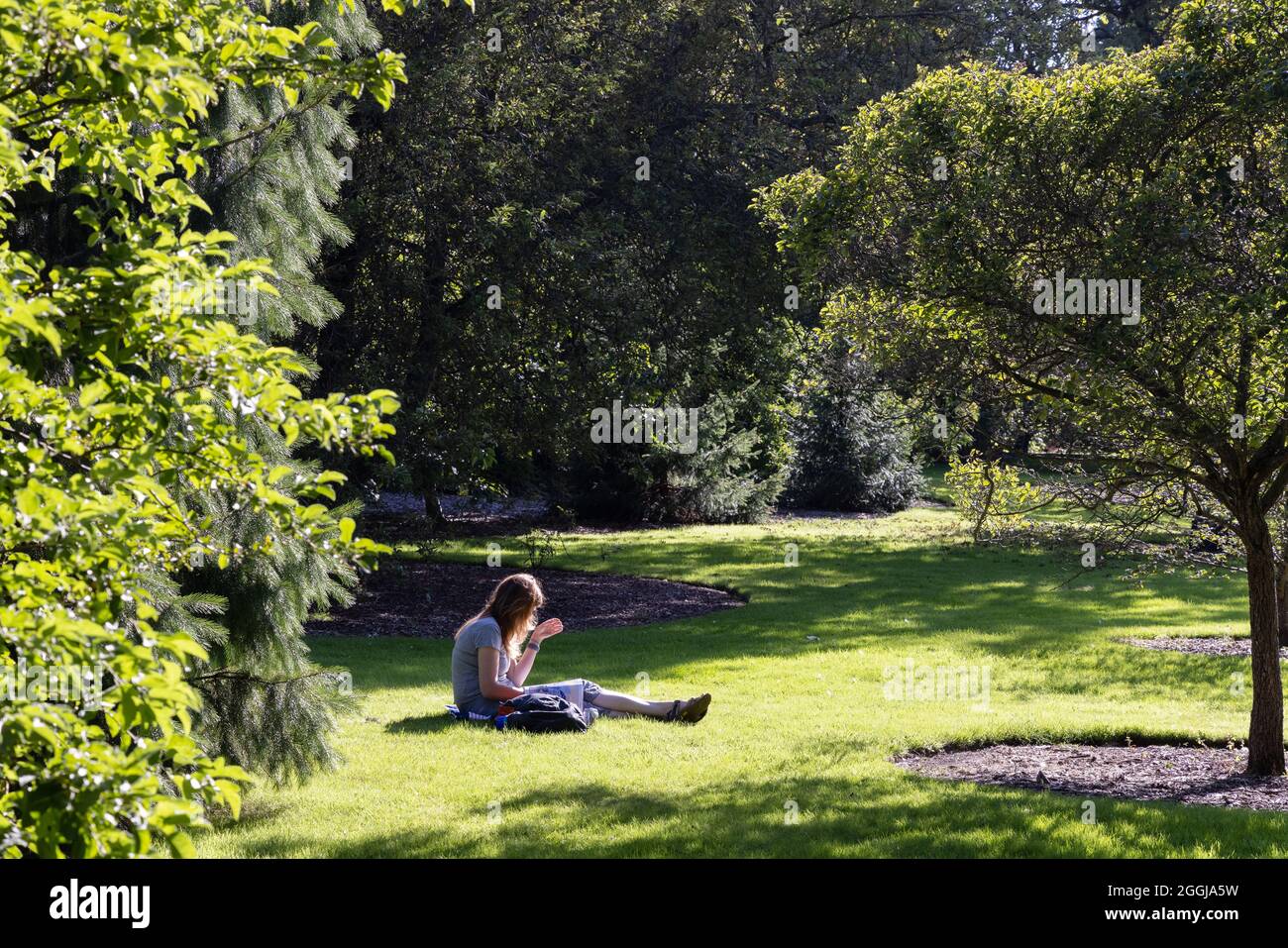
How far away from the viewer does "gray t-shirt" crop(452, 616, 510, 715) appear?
9.07 metres

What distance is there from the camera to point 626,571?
19141 mm

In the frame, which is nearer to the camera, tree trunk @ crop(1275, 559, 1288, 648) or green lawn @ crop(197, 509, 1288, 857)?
green lawn @ crop(197, 509, 1288, 857)

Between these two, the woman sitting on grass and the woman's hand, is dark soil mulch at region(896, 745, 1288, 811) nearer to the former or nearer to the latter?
the woman sitting on grass

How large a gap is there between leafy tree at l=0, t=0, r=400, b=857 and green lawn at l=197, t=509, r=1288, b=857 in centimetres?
329

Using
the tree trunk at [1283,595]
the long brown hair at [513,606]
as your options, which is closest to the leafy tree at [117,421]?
the long brown hair at [513,606]

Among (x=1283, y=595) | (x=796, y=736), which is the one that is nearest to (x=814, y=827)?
(x=796, y=736)

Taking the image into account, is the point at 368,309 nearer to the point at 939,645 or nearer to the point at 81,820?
the point at 939,645

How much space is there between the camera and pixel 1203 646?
1397 cm

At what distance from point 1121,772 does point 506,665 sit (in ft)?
14.1

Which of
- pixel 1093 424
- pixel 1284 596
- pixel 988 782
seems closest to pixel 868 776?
pixel 988 782

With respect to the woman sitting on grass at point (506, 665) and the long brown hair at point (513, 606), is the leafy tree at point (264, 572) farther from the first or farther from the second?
the long brown hair at point (513, 606)

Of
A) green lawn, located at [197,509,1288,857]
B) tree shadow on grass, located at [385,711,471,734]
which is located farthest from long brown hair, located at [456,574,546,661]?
green lawn, located at [197,509,1288,857]

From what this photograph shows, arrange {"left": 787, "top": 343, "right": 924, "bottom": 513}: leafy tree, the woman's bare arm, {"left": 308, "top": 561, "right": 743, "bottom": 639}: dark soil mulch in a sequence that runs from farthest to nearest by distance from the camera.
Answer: {"left": 787, "top": 343, "right": 924, "bottom": 513}: leafy tree < {"left": 308, "top": 561, "right": 743, "bottom": 639}: dark soil mulch < the woman's bare arm

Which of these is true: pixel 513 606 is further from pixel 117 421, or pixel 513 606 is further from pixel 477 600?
pixel 477 600
